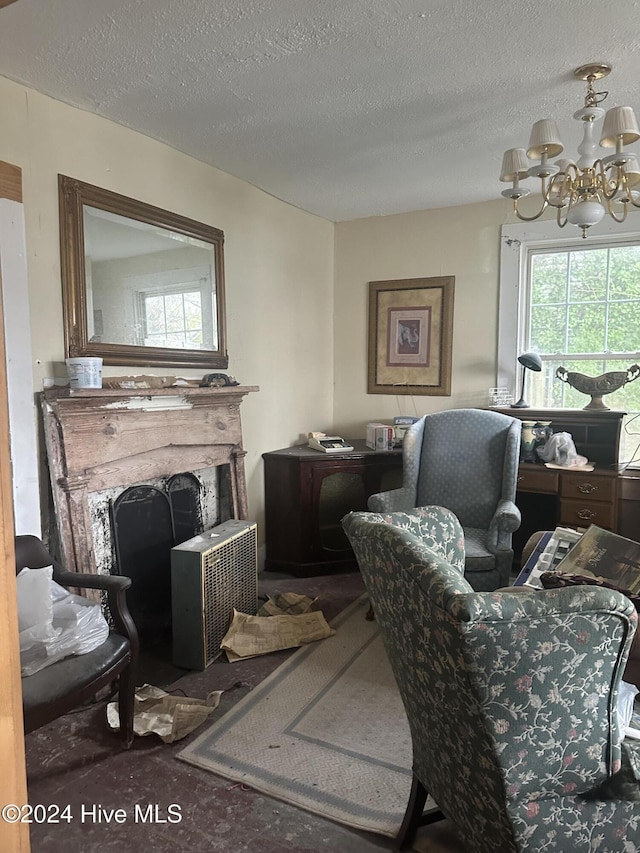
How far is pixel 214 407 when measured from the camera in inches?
123

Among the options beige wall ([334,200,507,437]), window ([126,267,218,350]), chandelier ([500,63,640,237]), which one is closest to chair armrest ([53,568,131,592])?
window ([126,267,218,350])

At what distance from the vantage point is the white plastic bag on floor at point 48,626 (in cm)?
180

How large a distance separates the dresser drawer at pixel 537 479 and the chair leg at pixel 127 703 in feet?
7.84

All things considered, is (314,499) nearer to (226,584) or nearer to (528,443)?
(226,584)

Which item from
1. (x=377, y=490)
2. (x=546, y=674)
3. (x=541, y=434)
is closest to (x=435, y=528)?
(x=546, y=674)

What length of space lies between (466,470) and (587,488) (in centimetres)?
68

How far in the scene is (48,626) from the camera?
183cm

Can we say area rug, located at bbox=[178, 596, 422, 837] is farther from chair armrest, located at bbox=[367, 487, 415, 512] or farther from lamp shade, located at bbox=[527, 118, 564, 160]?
lamp shade, located at bbox=[527, 118, 564, 160]

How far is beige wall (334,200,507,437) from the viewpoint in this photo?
12.8 feet

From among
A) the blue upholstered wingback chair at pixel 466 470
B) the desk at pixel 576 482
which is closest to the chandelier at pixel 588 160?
the blue upholstered wingback chair at pixel 466 470

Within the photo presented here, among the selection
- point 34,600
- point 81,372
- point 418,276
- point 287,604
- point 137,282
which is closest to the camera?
point 34,600

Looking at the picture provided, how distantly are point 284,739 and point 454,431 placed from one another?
1.92 meters

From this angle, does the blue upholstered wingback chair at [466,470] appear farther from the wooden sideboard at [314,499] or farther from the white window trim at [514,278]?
the white window trim at [514,278]

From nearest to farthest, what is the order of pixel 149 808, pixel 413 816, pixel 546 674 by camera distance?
pixel 546 674 → pixel 413 816 → pixel 149 808
